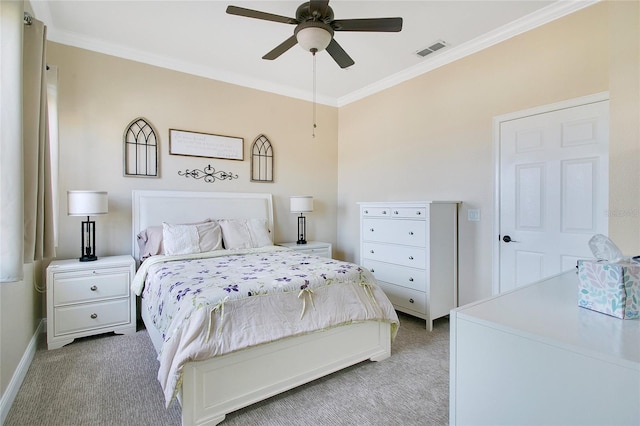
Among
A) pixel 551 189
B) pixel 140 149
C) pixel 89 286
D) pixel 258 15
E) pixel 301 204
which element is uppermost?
pixel 258 15

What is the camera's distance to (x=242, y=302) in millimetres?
1882

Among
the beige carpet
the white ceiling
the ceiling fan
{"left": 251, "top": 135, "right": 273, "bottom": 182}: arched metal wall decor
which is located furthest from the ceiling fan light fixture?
the beige carpet

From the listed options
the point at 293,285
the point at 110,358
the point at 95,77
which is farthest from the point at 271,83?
the point at 110,358

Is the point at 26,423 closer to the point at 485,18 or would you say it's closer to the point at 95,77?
the point at 95,77

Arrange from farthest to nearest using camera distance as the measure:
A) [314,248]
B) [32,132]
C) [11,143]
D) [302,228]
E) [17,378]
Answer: [302,228]
[314,248]
[17,378]
[32,132]
[11,143]

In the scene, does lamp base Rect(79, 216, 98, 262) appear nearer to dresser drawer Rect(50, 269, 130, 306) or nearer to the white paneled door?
dresser drawer Rect(50, 269, 130, 306)

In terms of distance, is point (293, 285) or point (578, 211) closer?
point (293, 285)

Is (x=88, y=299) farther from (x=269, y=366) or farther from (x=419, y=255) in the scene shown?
(x=419, y=255)

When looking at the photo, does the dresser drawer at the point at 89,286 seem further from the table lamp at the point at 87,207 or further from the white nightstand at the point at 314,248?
the white nightstand at the point at 314,248

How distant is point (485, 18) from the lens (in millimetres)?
2781

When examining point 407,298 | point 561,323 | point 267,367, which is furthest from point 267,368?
point 407,298

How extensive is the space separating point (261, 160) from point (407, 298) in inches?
101

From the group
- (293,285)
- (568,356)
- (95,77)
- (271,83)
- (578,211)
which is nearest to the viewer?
(568,356)

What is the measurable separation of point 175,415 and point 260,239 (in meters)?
2.05
